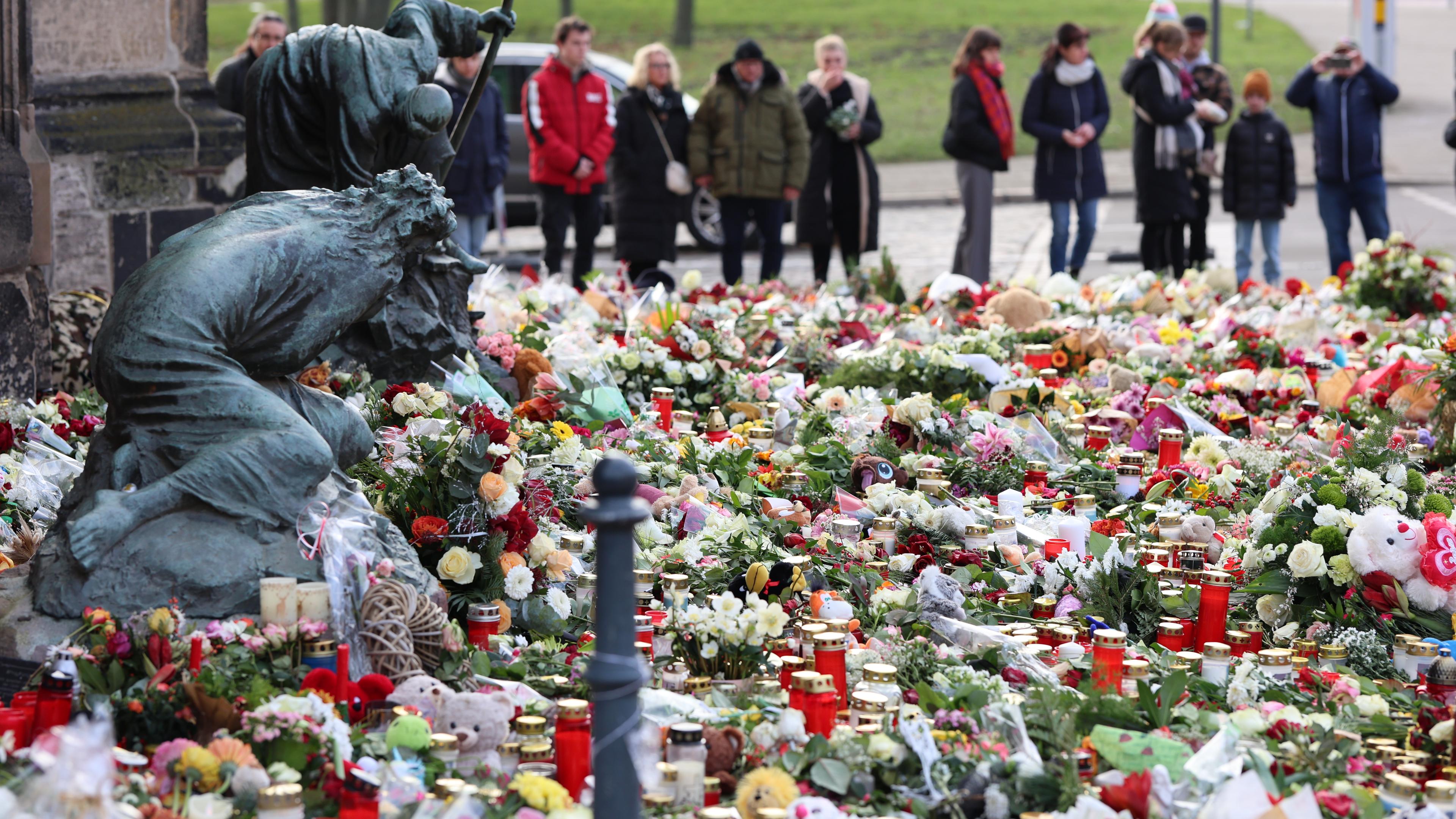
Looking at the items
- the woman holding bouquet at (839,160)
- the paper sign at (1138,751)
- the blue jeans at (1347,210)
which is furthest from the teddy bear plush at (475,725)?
the blue jeans at (1347,210)

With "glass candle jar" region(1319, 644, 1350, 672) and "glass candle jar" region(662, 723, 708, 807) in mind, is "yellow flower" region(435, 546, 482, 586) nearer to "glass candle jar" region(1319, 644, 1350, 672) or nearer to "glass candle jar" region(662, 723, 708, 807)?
"glass candle jar" region(662, 723, 708, 807)

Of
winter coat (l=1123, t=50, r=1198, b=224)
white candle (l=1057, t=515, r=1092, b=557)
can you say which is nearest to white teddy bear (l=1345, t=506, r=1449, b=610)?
white candle (l=1057, t=515, r=1092, b=557)

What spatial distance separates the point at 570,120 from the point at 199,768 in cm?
773

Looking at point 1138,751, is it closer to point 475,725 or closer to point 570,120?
point 475,725

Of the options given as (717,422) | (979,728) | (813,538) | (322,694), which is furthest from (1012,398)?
(322,694)

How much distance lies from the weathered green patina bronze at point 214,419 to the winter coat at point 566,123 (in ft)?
20.9

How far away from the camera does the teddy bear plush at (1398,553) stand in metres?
4.42

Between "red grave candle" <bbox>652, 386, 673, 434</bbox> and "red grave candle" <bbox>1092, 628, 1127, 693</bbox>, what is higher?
"red grave candle" <bbox>652, 386, 673, 434</bbox>

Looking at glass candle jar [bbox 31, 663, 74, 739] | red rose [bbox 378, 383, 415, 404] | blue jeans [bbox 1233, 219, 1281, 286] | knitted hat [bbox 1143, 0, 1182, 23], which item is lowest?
glass candle jar [bbox 31, 663, 74, 739]

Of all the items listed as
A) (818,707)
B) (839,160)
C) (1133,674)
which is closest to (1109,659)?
(1133,674)

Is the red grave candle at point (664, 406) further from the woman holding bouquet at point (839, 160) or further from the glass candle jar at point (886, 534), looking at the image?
the woman holding bouquet at point (839, 160)

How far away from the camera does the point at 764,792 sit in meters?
3.20

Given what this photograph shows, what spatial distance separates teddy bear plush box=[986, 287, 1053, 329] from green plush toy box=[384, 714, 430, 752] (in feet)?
18.6

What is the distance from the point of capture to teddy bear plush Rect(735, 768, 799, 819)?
3.18m
